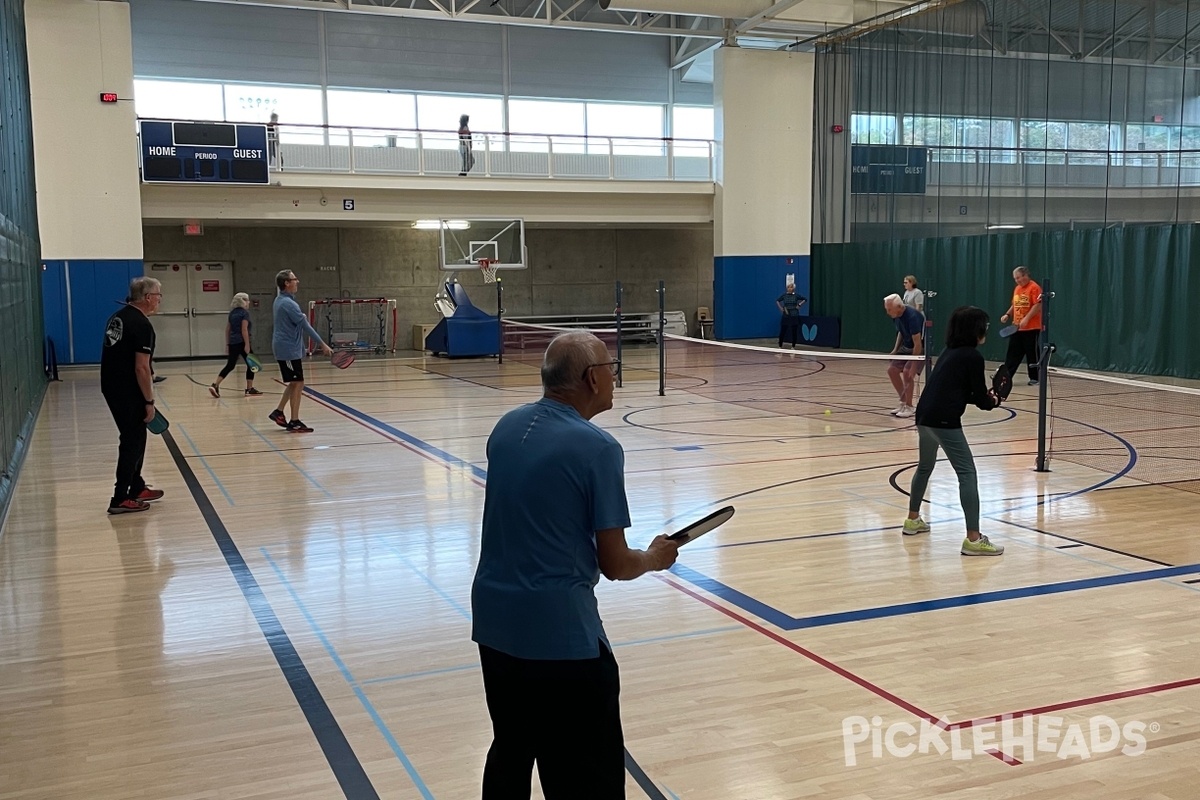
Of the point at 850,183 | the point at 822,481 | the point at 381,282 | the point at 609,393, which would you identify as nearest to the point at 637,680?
the point at 609,393

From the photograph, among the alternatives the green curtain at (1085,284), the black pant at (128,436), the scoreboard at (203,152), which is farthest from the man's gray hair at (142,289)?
the scoreboard at (203,152)

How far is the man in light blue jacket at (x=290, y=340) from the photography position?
12133mm

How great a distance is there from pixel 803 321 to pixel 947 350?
21.0 metres

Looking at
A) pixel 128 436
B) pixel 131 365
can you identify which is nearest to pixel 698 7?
pixel 131 365

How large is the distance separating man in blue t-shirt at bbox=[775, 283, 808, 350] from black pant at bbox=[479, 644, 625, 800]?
2507 centimetres

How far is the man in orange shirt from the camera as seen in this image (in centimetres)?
1532

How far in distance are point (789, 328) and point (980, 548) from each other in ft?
69.4

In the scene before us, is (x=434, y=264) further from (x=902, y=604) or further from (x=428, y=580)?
(x=902, y=604)

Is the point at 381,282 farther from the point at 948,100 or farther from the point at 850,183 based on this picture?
the point at 948,100

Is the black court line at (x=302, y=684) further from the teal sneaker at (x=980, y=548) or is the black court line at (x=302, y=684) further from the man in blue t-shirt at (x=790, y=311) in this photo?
the man in blue t-shirt at (x=790, y=311)

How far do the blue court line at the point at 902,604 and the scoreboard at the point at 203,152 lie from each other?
729 inches

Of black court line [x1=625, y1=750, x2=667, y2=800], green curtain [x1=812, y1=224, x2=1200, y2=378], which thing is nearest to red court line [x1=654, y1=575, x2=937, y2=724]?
black court line [x1=625, y1=750, x2=667, y2=800]

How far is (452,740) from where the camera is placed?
13.8 feet

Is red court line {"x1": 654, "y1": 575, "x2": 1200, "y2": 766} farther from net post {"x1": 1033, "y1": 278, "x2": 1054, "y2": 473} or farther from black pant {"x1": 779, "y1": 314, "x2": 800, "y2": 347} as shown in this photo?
black pant {"x1": 779, "y1": 314, "x2": 800, "y2": 347}
